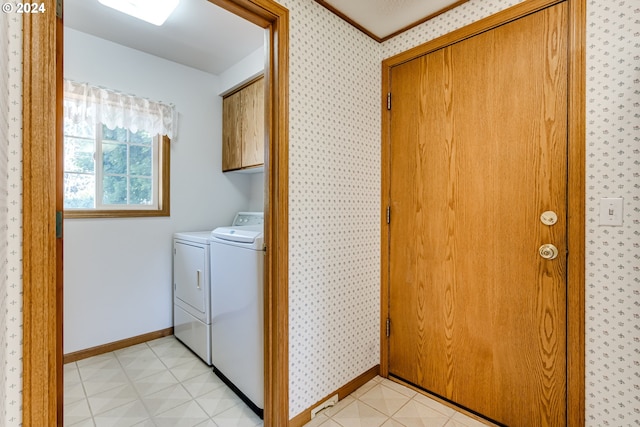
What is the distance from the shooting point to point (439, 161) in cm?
175

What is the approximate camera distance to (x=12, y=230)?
2.74 feet

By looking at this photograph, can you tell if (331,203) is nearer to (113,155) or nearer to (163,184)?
(163,184)

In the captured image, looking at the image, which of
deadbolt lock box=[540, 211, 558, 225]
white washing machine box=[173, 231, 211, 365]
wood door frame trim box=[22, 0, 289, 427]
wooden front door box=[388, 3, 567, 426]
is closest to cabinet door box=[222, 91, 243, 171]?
white washing machine box=[173, 231, 211, 365]

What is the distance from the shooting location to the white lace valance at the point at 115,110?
221cm

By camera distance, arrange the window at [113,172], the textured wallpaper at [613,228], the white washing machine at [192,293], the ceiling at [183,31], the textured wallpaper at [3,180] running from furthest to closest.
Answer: the window at [113,172] → the white washing machine at [192,293] → the ceiling at [183,31] → the textured wallpaper at [613,228] → the textured wallpaper at [3,180]

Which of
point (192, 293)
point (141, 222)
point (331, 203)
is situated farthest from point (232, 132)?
point (331, 203)

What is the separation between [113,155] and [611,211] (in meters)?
3.20

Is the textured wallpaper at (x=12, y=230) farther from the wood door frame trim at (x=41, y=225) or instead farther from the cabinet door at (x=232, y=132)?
the cabinet door at (x=232, y=132)

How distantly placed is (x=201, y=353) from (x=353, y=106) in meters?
2.06

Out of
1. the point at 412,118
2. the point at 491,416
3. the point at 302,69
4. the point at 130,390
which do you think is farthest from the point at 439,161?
the point at 130,390

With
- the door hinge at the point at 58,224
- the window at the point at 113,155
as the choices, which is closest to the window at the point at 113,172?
the window at the point at 113,155

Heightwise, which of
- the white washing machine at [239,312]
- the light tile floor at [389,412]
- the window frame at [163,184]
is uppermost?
the window frame at [163,184]

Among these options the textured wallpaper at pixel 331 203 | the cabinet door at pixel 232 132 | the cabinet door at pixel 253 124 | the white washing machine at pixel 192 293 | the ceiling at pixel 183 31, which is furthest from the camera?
the cabinet door at pixel 232 132

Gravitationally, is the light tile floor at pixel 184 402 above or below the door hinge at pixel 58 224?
below
